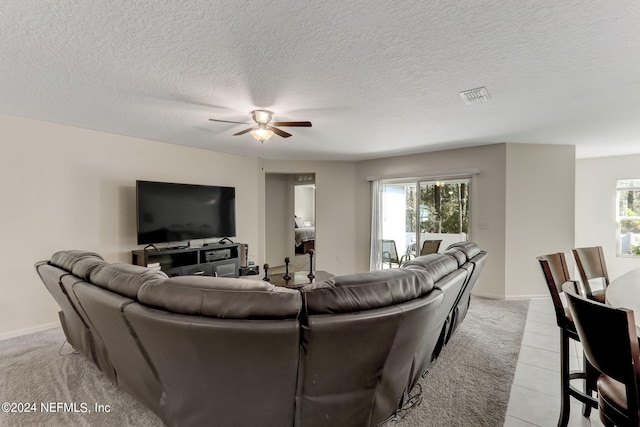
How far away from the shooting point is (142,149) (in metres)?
4.08

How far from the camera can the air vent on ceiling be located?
8.10ft

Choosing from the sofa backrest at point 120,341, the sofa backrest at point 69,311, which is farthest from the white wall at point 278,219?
the sofa backrest at point 120,341

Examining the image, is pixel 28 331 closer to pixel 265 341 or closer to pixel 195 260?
pixel 195 260

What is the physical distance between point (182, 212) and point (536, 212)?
5407mm

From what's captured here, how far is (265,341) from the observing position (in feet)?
4.00

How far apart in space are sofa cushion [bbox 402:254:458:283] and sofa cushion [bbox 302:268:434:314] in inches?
7.3

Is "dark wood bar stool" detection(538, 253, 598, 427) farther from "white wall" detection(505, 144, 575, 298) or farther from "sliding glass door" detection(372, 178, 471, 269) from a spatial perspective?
"sliding glass door" detection(372, 178, 471, 269)

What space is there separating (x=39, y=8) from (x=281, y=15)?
1.26 m

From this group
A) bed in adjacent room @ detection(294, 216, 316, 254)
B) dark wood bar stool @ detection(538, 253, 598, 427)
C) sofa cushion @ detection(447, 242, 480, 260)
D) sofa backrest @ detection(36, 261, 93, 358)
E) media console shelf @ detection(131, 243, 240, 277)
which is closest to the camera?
dark wood bar stool @ detection(538, 253, 598, 427)

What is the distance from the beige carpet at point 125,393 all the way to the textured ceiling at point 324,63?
7.73 feet

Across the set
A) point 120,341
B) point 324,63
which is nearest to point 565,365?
point 324,63

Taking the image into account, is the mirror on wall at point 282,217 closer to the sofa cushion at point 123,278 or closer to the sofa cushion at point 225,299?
the sofa cushion at point 123,278

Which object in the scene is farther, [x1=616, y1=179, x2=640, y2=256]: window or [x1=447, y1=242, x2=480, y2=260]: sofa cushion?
[x1=616, y1=179, x2=640, y2=256]: window

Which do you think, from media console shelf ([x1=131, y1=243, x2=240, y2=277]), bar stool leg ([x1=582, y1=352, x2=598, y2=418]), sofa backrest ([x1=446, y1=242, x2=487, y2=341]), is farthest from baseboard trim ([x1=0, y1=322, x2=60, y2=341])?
bar stool leg ([x1=582, y1=352, x2=598, y2=418])
